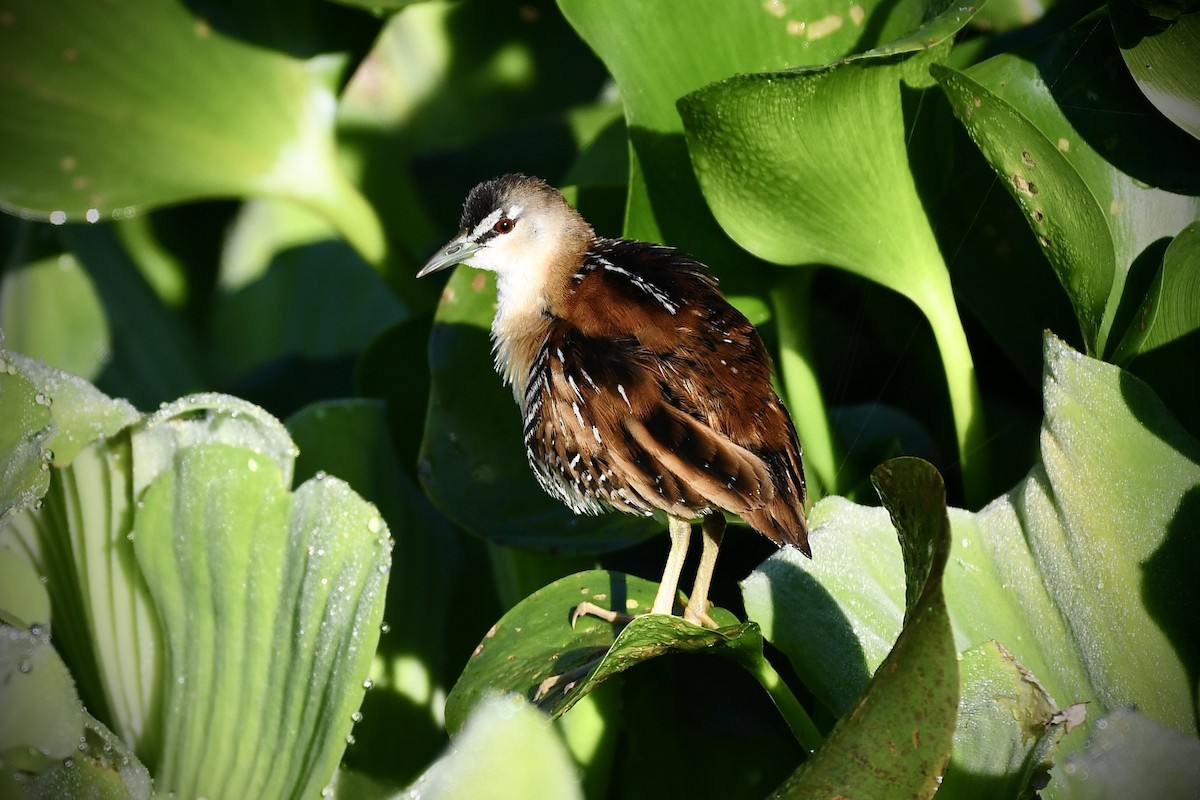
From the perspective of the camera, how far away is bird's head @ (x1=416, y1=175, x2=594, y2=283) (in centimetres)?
77

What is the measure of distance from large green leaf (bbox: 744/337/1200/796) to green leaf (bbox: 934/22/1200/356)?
78 mm

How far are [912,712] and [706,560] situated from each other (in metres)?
0.31

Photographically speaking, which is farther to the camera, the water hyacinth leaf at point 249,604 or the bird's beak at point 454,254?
the bird's beak at point 454,254

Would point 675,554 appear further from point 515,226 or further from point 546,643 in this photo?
point 515,226

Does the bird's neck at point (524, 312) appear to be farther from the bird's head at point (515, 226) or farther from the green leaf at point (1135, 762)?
the green leaf at point (1135, 762)

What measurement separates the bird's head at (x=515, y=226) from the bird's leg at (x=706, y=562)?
0.20 m

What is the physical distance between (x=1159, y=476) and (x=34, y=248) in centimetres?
96

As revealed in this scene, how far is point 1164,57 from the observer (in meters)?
0.59

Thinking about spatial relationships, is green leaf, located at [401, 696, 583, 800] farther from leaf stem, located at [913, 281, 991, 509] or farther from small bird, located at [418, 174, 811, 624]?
leaf stem, located at [913, 281, 991, 509]

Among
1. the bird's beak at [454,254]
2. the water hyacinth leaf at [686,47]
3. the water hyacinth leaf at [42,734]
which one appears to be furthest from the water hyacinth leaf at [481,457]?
the water hyacinth leaf at [42,734]

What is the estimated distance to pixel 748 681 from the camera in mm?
731

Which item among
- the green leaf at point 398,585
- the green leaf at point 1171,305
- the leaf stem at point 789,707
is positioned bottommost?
the green leaf at point 398,585

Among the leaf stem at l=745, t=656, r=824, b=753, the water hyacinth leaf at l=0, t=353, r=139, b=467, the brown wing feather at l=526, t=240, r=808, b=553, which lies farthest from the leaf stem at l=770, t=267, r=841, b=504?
the water hyacinth leaf at l=0, t=353, r=139, b=467

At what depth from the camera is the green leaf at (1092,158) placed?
58cm
